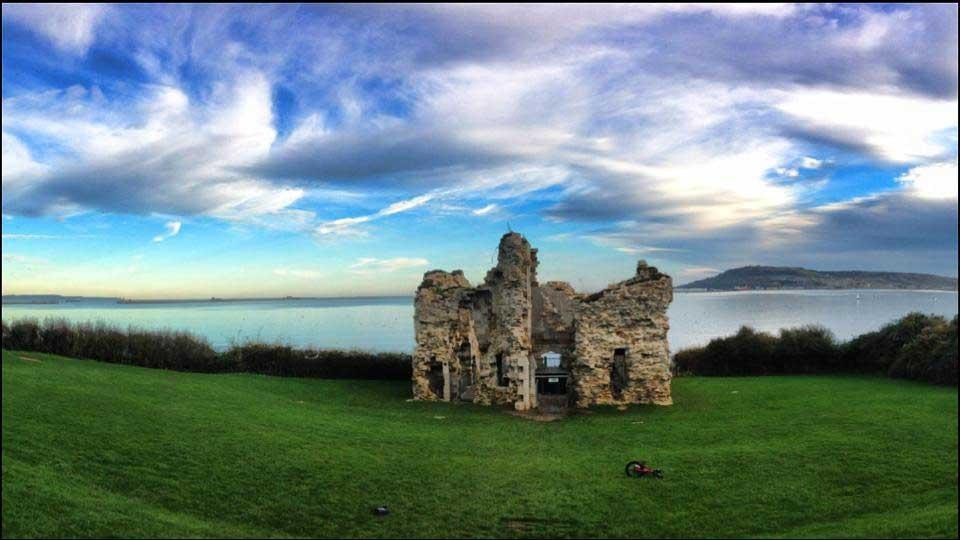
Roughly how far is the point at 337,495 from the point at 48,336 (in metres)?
19.6

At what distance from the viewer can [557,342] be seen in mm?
24469

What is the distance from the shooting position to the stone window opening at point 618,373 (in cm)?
2266

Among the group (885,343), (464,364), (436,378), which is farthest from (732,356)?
A: (436,378)

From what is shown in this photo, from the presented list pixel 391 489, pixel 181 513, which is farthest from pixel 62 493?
pixel 391 489

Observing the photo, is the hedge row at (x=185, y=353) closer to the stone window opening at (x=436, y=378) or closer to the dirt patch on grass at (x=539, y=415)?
the stone window opening at (x=436, y=378)

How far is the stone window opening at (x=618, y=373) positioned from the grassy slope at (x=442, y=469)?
4.02 metres

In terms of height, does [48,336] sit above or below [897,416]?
above

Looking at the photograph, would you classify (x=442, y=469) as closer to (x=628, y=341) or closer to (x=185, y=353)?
(x=628, y=341)

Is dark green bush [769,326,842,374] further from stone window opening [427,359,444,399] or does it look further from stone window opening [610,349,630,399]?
stone window opening [427,359,444,399]

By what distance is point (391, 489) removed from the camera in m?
11.2

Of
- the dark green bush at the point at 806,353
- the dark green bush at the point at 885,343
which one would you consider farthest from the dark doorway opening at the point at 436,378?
the dark green bush at the point at 885,343

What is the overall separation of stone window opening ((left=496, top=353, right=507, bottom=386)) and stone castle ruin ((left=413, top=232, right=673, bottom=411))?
0.04 meters

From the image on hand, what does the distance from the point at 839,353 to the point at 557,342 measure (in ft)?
42.9

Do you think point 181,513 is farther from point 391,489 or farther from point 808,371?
point 808,371
